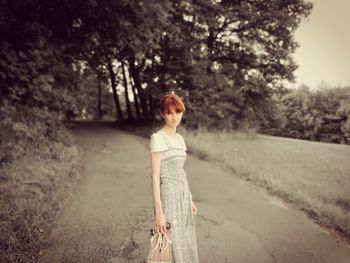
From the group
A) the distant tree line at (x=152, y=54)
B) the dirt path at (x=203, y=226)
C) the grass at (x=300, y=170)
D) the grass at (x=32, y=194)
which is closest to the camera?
the grass at (x=32, y=194)

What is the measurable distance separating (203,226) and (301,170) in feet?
23.5

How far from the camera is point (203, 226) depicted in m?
6.35

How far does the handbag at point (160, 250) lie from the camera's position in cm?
333

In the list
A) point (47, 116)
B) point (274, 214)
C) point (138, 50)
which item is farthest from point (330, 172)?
point (47, 116)

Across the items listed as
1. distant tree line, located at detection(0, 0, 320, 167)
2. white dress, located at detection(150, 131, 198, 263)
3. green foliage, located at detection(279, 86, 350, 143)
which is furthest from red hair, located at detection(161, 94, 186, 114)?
green foliage, located at detection(279, 86, 350, 143)

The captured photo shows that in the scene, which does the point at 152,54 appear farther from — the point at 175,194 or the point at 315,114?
the point at 175,194

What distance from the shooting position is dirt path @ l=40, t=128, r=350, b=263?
17.2ft

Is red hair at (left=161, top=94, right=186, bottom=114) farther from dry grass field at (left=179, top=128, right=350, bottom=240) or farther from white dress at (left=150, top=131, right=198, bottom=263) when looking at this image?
dry grass field at (left=179, top=128, right=350, bottom=240)

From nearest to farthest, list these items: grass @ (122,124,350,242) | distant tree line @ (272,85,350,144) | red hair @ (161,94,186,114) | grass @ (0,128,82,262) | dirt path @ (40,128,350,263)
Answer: red hair @ (161,94,186,114) < grass @ (0,128,82,262) < dirt path @ (40,128,350,263) < grass @ (122,124,350,242) < distant tree line @ (272,85,350,144)

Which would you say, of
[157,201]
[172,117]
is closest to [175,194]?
[157,201]

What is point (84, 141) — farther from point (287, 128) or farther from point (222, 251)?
point (287, 128)

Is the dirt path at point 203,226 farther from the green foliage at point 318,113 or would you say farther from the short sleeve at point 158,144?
the green foliage at point 318,113

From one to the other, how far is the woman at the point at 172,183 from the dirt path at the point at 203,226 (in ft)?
5.12

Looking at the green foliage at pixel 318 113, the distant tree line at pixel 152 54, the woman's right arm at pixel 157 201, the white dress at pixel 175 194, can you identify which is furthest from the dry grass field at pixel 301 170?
the woman's right arm at pixel 157 201
